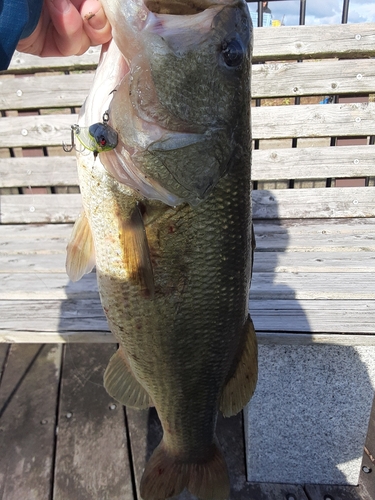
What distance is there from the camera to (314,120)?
10.8ft

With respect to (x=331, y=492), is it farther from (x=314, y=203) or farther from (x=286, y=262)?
(x=314, y=203)

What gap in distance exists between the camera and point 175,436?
5.41 feet

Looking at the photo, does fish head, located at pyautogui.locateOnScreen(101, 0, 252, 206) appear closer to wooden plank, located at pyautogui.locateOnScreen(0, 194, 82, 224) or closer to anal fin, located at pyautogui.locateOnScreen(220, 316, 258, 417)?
anal fin, located at pyautogui.locateOnScreen(220, 316, 258, 417)

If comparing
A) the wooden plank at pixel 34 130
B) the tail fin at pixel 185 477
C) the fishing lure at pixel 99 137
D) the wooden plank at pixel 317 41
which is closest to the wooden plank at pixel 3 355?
the wooden plank at pixel 34 130

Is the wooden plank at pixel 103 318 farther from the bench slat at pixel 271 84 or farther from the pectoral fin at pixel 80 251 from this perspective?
the bench slat at pixel 271 84

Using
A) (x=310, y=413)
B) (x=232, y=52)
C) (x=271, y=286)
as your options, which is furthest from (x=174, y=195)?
(x=310, y=413)

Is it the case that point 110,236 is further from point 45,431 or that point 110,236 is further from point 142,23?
point 45,431

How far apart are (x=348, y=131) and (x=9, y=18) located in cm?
281

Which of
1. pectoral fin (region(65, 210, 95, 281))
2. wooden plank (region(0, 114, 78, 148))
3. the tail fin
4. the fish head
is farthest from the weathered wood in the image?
the fish head

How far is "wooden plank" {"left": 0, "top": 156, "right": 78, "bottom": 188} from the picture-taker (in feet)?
11.4

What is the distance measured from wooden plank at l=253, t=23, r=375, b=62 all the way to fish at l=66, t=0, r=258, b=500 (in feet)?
7.35

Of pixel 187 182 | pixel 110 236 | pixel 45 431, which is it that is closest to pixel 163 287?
pixel 110 236

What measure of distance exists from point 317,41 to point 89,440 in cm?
305

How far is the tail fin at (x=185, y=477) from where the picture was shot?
1676 millimetres
